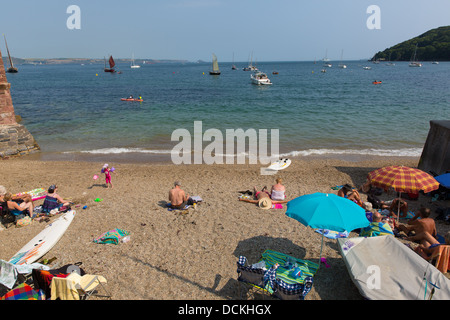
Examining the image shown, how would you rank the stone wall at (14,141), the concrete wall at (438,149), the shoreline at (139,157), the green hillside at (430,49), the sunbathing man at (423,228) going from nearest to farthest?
1. the sunbathing man at (423,228)
2. the concrete wall at (438,149)
3. the stone wall at (14,141)
4. the shoreline at (139,157)
5. the green hillside at (430,49)

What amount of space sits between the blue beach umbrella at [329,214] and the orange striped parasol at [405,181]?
2424mm

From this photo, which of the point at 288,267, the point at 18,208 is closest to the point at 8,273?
the point at 18,208

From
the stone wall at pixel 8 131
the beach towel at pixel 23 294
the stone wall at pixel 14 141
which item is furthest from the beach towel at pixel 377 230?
the stone wall at pixel 14 141

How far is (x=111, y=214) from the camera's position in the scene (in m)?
8.34

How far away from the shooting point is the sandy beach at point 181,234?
18.0ft

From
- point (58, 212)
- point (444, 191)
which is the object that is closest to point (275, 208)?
point (444, 191)

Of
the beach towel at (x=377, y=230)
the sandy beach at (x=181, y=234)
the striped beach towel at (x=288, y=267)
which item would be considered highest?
the beach towel at (x=377, y=230)

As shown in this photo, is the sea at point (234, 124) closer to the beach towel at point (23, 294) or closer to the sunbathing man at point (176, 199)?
the sunbathing man at point (176, 199)

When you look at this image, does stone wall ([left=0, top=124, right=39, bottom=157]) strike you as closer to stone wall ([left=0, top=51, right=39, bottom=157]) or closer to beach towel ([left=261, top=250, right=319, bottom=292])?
stone wall ([left=0, top=51, right=39, bottom=157])

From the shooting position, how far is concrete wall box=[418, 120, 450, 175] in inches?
404

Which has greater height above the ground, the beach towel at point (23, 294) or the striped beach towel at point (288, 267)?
the beach towel at point (23, 294)

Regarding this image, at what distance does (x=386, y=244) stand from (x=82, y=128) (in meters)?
23.7

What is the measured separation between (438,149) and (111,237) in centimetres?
1204
